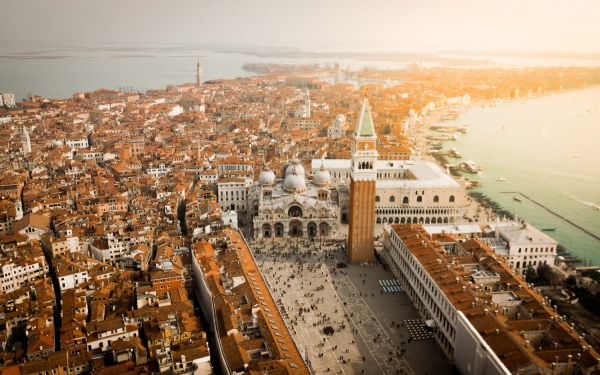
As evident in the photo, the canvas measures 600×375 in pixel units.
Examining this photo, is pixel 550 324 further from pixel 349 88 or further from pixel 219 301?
pixel 349 88

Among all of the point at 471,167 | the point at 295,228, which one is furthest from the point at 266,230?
the point at 471,167

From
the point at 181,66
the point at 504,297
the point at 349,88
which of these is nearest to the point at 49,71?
the point at 349,88

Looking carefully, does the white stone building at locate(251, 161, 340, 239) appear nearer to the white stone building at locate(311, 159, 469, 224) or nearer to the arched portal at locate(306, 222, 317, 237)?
the arched portal at locate(306, 222, 317, 237)

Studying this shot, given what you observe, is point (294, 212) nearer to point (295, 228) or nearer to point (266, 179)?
point (295, 228)

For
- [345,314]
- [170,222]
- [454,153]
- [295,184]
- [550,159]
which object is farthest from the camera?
[454,153]

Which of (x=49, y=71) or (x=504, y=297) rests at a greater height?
(x=49, y=71)

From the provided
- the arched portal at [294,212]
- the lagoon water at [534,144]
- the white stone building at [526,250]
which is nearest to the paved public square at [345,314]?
the arched portal at [294,212]

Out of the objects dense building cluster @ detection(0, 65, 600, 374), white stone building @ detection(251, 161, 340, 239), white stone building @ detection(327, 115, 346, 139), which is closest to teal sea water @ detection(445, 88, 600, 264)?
dense building cluster @ detection(0, 65, 600, 374)
